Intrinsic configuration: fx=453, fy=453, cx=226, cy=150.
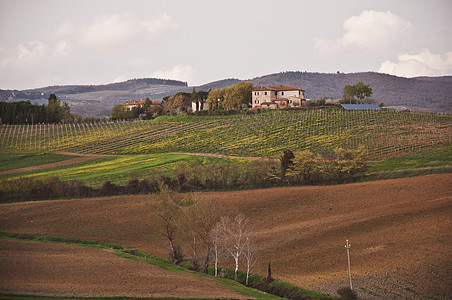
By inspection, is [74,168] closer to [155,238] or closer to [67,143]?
[67,143]

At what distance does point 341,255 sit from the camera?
42.0m

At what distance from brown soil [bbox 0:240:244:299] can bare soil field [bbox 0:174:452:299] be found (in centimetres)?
764

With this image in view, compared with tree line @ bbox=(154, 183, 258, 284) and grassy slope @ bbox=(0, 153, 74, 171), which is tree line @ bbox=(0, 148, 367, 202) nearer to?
tree line @ bbox=(154, 183, 258, 284)

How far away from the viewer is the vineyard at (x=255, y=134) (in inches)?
3499

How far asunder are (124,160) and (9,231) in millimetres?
41575

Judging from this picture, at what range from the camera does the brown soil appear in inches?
1254

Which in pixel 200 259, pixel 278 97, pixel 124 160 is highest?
pixel 278 97

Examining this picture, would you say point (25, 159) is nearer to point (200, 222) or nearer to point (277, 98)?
point (200, 222)

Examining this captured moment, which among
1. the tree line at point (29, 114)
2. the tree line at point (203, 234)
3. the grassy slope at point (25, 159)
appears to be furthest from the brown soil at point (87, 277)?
the tree line at point (29, 114)

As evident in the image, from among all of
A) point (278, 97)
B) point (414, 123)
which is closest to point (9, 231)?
point (414, 123)

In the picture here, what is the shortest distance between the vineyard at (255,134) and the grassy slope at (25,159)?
6.85 metres

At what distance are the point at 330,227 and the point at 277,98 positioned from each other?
344 ft

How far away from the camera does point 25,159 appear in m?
100

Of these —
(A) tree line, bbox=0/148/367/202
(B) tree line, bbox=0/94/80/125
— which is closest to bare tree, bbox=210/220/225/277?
(A) tree line, bbox=0/148/367/202
